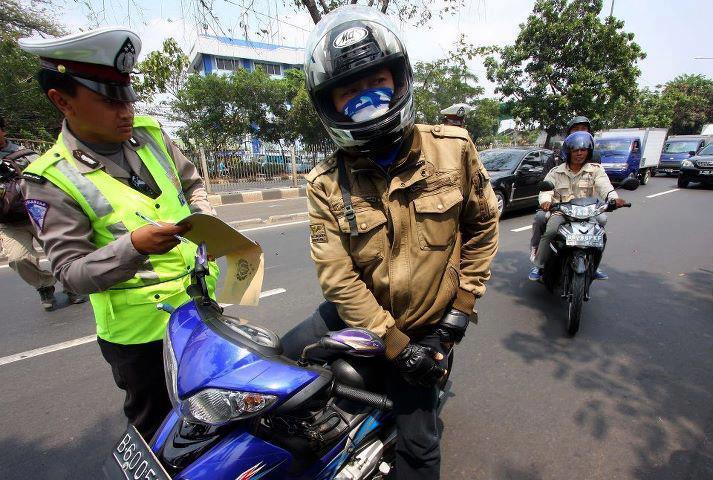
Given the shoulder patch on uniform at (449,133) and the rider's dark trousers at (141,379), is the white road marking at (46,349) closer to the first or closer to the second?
the rider's dark trousers at (141,379)

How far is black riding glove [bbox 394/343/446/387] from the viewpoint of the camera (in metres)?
1.39

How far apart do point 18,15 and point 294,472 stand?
1733 centimetres

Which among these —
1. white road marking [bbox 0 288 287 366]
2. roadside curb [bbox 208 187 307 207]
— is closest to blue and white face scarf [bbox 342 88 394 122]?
white road marking [bbox 0 288 287 366]

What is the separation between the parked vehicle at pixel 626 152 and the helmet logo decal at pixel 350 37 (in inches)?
480

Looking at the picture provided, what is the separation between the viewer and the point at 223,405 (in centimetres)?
100

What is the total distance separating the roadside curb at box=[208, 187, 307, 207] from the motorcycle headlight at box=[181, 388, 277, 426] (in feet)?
34.3

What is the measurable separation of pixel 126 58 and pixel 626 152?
49.2 feet

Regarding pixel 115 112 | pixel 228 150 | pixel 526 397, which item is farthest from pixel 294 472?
pixel 228 150

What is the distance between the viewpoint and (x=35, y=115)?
1183cm

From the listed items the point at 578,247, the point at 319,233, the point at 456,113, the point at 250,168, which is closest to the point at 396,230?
the point at 319,233

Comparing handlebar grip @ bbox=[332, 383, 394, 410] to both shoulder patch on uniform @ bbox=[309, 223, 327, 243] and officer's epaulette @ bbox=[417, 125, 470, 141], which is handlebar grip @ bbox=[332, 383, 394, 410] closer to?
shoulder patch on uniform @ bbox=[309, 223, 327, 243]

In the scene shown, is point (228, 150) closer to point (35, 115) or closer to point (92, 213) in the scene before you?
point (35, 115)

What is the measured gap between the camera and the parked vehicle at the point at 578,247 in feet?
10.4

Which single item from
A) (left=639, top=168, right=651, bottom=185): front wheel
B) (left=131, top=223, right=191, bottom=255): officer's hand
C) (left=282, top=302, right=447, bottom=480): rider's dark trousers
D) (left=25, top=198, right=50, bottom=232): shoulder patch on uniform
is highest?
(left=25, top=198, right=50, bottom=232): shoulder patch on uniform
